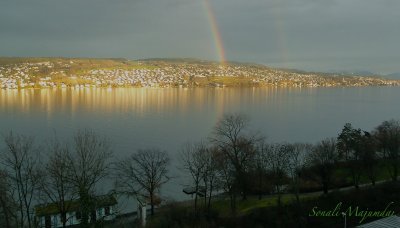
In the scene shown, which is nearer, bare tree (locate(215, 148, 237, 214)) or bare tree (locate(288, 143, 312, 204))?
bare tree (locate(215, 148, 237, 214))

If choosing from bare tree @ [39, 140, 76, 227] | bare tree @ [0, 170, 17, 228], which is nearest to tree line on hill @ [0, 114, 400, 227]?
bare tree @ [39, 140, 76, 227]

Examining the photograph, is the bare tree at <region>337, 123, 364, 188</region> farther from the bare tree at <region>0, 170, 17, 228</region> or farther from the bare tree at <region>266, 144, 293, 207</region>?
the bare tree at <region>0, 170, 17, 228</region>

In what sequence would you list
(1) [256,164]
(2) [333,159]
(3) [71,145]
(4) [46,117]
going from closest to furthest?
(1) [256,164] < (2) [333,159] < (3) [71,145] < (4) [46,117]

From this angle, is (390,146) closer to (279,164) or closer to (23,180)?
(279,164)

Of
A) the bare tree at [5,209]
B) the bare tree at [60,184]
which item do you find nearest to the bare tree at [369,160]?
the bare tree at [60,184]

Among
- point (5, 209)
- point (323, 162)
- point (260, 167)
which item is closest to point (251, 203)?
point (260, 167)

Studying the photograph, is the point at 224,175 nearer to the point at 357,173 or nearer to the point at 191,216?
the point at 191,216

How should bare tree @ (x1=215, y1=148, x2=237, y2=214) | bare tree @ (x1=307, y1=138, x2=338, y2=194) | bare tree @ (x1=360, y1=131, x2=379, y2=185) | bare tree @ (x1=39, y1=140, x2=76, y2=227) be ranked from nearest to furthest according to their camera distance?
bare tree @ (x1=39, y1=140, x2=76, y2=227)
bare tree @ (x1=215, y1=148, x2=237, y2=214)
bare tree @ (x1=307, y1=138, x2=338, y2=194)
bare tree @ (x1=360, y1=131, x2=379, y2=185)

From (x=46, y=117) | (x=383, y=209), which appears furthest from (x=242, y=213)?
(x=46, y=117)
